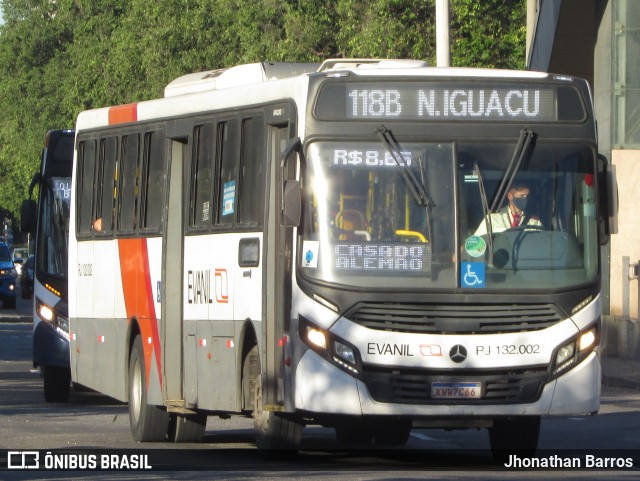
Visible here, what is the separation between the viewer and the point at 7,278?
181ft

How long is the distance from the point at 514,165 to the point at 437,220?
0.70m

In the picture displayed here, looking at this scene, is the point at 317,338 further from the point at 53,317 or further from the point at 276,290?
the point at 53,317

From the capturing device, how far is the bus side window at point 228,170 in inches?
520

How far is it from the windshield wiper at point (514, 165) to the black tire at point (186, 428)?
14.3ft

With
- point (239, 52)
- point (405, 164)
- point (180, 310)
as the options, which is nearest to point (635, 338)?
point (180, 310)

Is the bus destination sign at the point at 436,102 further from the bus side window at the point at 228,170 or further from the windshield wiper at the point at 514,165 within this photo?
the bus side window at the point at 228,170

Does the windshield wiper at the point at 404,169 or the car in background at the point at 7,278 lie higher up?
the windshield wiper at the point at 404,169

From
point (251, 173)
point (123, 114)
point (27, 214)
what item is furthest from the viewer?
point (27, 214)

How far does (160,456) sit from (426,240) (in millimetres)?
3130

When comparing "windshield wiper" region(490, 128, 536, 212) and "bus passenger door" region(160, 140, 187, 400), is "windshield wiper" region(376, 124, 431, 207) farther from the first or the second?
"bus passenger door" region(160, 140, 187, 400)

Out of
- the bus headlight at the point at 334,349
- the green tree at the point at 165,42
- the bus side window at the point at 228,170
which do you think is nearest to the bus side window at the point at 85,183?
the bus side window at the point at 228,170

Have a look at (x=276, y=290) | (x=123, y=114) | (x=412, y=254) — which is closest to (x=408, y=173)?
(x=412, y=254)

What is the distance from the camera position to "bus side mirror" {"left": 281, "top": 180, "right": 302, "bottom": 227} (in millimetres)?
11586

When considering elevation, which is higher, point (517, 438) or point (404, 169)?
point (404, 169)
